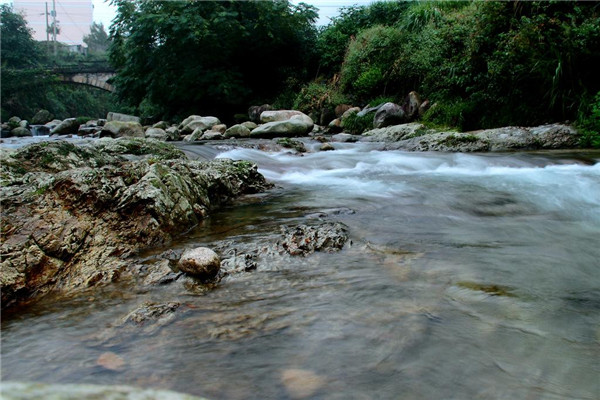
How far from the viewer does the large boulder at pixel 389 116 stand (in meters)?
11.5

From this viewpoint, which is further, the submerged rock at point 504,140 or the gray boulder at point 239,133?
the gray boulder at point 239,133

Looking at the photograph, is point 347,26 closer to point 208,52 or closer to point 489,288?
point 208,52

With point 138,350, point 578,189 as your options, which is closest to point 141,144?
point 138,350

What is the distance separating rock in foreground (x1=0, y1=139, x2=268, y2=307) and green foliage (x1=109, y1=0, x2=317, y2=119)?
13189mm

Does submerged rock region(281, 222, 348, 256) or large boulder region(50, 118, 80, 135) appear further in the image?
large boulder region(50, 118, 80, 135)

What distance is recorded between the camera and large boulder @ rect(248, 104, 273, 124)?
16453 millimetres

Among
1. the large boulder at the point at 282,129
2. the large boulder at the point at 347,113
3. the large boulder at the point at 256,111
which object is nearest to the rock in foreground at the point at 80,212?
the large boulder at the point at 282,129

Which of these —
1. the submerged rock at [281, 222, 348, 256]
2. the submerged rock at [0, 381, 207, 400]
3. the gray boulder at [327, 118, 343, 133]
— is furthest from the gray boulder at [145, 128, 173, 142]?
the submerged rock at [0, 381, 207, 400]

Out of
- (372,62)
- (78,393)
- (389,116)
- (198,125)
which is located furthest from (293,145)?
(78,393)

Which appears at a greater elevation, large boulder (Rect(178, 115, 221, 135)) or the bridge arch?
the bridge arch

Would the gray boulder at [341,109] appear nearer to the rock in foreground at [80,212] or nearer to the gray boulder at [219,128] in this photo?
the gray boulder at [219,128]

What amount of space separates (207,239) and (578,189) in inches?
176

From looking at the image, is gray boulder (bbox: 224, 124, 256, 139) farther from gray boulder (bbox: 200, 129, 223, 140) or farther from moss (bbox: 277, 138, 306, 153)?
moss (bbox: 277, 138, 306, 153)

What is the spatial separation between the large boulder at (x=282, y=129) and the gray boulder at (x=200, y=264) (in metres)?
9.48
